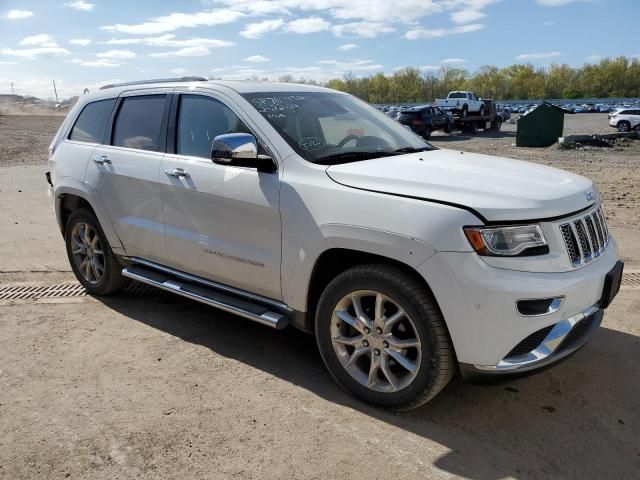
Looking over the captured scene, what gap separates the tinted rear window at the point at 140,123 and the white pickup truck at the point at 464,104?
34.3 m

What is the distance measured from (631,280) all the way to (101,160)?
493 centimetres

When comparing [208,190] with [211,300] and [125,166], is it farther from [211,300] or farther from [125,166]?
[125,166]

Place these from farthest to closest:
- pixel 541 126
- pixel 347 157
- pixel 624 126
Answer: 1. pixel 624 126
2. pixel 541 126
3. pixel 347 157

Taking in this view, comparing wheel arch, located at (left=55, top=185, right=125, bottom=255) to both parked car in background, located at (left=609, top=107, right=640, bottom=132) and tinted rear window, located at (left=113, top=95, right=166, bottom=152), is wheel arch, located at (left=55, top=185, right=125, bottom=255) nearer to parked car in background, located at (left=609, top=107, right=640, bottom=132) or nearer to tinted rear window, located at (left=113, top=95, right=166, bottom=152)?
tinted rear window, located at (left=113, top=95, right=166, bottom=152)

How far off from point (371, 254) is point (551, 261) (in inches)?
36.7

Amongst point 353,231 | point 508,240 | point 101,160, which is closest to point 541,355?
point 508,240

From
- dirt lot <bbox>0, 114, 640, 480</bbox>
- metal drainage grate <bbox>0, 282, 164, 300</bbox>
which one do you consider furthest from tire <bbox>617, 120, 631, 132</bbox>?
metal drainage grate <bbox>0, 282, 164, 300</bbox>

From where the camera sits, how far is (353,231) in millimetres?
3111

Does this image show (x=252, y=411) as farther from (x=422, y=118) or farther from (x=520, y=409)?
(x=422, y=118)

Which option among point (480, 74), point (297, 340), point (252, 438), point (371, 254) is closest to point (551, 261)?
point (371, 254)

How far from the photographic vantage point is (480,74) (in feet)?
462

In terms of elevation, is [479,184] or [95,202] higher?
[479,184]

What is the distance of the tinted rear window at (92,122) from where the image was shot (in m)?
4.96

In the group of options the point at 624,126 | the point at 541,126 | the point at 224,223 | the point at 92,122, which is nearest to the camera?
the point at 224,223
